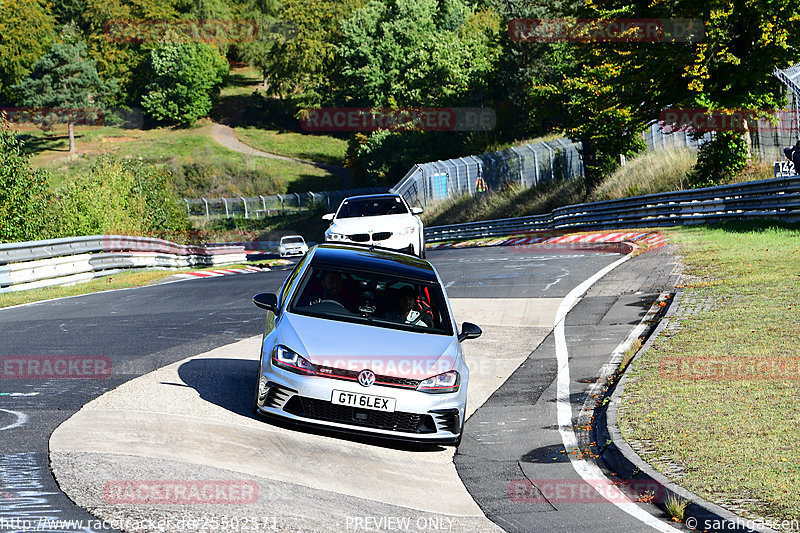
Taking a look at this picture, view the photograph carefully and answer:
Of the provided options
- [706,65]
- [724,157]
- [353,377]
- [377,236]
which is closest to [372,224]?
[377,236]

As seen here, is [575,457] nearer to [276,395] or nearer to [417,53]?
[276,395]

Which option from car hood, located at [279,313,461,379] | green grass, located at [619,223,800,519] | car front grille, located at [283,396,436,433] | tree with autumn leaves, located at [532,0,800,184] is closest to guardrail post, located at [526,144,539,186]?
tree with autumn leaves, located at [532,0,800,184]

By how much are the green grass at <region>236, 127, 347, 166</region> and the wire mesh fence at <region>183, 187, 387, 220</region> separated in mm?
22206

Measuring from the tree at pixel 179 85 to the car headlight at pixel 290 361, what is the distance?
110525 mm

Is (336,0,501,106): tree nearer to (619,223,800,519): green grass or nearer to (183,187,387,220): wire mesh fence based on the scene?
(183,187,387,220): wire mesh fence

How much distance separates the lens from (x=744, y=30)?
103ft

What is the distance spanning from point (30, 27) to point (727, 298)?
5004 inches

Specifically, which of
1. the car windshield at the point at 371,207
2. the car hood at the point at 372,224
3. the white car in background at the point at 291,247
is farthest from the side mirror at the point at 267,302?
the white car in background at the point at 291,247

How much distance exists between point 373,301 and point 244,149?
3974 inches

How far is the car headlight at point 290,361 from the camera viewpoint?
7.98 m

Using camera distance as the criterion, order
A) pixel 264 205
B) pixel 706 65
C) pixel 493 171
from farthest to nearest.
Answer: pixel 264 205 → pixel 493 171 → pixel 706 65

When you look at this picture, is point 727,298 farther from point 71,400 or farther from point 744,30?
point 744,30

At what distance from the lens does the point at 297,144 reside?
365 ft

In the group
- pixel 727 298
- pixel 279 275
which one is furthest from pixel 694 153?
pixel 727 298
